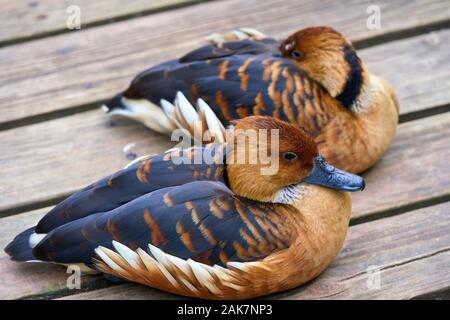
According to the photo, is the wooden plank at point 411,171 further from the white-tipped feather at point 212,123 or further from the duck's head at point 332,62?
the white-tipped feather at point 212,123

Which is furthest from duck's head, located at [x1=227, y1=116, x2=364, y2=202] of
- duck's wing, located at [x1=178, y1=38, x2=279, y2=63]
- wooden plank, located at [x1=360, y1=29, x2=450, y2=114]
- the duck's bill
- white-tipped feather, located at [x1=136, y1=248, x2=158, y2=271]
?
wooden plank, located at [x1=360, y1=29, x2=450, y2=114]

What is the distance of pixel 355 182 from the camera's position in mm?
2719

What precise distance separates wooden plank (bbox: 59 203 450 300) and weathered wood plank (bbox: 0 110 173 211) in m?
0.54

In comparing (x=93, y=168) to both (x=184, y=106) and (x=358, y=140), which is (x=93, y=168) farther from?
(x=358, y=140)

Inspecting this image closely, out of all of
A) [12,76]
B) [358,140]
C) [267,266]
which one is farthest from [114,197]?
[12,76]

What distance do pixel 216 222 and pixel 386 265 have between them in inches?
22.1

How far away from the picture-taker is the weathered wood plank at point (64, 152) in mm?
3152

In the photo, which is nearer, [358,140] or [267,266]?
[267,266]

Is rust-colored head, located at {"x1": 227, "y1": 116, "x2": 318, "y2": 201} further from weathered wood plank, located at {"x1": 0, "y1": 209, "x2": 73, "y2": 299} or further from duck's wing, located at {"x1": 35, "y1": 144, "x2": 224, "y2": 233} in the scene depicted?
weathered wood plank, located at {"x1": 0, "y1": 209, "x2": 73, "y2": 299}

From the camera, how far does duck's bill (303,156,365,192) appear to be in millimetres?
2723

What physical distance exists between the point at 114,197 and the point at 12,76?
116 cm

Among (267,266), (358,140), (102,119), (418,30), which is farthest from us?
(418,30)

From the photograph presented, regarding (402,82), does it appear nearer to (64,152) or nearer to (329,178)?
(329,178)

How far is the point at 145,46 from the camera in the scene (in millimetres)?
3777
